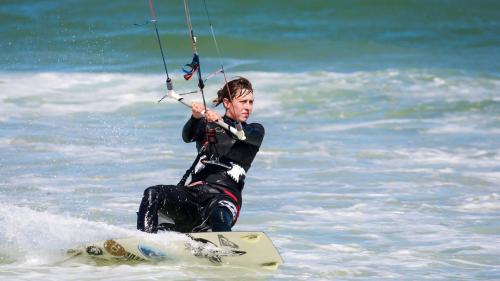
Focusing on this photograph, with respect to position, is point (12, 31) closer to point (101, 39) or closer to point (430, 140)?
point (101, 39)

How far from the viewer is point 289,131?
12703mm

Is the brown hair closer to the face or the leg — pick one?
the face

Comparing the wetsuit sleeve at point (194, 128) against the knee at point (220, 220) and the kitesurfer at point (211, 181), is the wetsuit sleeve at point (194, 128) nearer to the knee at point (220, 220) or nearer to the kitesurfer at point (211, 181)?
the kitesurfer at point (211, 181)

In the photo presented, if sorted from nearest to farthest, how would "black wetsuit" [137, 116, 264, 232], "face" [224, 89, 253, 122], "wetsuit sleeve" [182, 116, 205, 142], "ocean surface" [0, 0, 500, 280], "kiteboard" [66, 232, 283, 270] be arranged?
"kiteboard" [66, 232, 283, 270], "black wetsuit" [137, 116, 264, 232], "wetsuit sleeve" [182, 116, 205, 142], "face" [224, 89, 253, 122], "ocean surface" [0, 0, 500, 280]

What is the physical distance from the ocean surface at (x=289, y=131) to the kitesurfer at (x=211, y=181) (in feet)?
0.70

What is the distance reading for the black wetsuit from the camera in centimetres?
620

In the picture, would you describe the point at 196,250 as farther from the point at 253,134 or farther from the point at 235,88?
the point at 235,88

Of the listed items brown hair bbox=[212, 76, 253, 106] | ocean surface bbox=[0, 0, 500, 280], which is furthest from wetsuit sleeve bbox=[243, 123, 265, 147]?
ocean surface bbox=[0, 0, 500, 280]

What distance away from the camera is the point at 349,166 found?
10453mm

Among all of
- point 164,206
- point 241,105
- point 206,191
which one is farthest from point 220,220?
point 241,105

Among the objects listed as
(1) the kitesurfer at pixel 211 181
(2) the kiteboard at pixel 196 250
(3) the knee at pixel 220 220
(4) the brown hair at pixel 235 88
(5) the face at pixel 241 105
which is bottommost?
(2) the kiteboard at pixel 196 250

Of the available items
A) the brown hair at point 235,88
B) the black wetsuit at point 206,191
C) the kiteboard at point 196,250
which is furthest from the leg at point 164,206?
the brown hair at point 235,88

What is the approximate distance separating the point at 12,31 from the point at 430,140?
9543 millimetres

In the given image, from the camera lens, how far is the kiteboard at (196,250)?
610 centimetres
